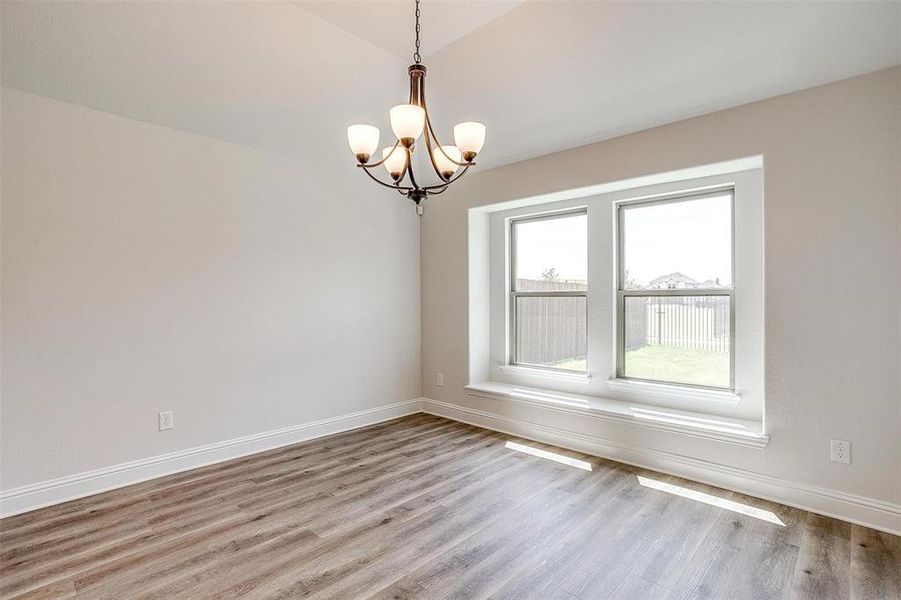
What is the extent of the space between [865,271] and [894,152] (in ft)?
2.11

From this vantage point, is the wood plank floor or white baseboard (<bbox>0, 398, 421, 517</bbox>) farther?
white baseboard (<bbox>0, 398, 421, 517</bbox>)

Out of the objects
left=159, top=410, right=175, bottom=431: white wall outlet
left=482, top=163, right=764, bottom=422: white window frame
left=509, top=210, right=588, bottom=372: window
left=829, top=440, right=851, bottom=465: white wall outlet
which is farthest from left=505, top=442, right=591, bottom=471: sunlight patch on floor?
left=159, top=410, right=175, bottom=431: white wall outlet

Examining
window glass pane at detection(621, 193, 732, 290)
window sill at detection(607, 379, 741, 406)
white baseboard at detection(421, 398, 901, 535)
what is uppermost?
window glass pane at detection(621, 193, 732, 290)

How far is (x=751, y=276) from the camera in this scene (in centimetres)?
317

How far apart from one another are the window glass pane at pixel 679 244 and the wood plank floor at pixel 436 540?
153cm

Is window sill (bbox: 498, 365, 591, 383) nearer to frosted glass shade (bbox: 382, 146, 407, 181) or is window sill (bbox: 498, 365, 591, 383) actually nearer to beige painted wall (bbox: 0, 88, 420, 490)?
beige painted wall (bbox: 0, 88, 420, 490)

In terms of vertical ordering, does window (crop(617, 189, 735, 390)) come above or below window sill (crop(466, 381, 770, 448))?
above

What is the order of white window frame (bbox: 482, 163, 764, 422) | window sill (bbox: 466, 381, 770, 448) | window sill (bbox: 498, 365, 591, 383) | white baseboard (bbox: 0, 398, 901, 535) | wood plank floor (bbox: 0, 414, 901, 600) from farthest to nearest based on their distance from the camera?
window sill (bbox: 498, 365, 591, 383), white window frame (bbox: 482, 163, 764, 422), window sill (bbox: 466, 381, 770, 448), white baseboard (bbox: 0, 398, 901, 535), wood plank floor (bbox: 0, 414, 901, 600)

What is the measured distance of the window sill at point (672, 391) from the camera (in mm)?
3266

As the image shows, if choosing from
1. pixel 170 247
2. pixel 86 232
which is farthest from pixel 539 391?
pixel 86 232

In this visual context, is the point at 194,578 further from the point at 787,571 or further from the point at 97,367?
the point at 787,571

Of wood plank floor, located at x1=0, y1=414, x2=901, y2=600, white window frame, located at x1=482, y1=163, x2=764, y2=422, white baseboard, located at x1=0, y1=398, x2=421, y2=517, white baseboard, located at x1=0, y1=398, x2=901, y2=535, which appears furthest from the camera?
white window frame, located at x1=482, y1=163, x2=764, y2=422

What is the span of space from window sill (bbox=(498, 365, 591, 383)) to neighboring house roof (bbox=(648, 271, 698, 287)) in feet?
3.23

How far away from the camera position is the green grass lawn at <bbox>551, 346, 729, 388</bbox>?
3377mm
